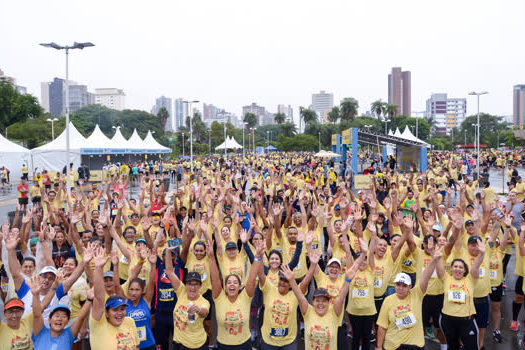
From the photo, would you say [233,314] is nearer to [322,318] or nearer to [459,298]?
[322,318]

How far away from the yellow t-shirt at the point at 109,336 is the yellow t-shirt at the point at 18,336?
617 mm

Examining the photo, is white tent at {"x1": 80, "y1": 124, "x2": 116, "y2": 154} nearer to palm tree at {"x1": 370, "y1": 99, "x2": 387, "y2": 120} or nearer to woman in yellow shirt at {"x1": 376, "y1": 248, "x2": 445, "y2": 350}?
woman in yellow shirt at {"x1": 376, "y1": 248, "x2": 445, "y2": 350}

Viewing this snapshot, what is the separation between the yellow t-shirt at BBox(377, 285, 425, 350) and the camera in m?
4.38

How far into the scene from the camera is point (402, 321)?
4391 mm

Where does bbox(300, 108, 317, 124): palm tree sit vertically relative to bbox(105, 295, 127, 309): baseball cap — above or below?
above

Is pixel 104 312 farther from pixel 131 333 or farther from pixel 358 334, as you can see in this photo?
pixel 358 334

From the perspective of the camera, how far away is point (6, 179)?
30953 mm

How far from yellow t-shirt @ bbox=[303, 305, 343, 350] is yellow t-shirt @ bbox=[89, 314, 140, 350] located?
5.41ft

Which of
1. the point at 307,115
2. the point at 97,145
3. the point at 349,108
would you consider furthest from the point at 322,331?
the point at 307,115

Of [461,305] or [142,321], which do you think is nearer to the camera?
[142,321]

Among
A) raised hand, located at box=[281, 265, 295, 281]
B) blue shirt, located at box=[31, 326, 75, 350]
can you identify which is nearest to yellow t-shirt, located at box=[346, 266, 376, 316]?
raised hand, located at box=[281, 265, 295, 281]

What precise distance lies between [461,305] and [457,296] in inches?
4.1

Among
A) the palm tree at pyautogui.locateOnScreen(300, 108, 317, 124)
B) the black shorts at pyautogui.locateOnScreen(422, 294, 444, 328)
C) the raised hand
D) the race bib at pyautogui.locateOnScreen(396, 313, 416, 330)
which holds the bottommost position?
the black shorts at pyautogui.locateOnScreen(422, 294, 444, 328)

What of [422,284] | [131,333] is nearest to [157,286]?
[131,333]
